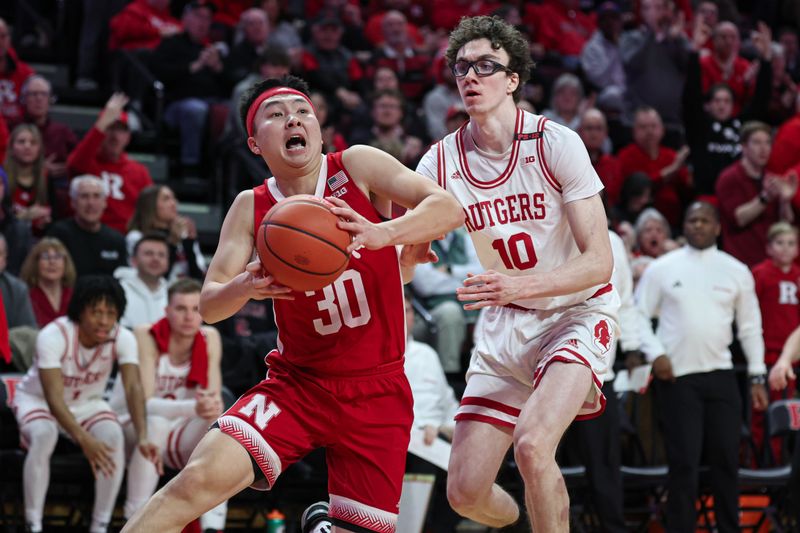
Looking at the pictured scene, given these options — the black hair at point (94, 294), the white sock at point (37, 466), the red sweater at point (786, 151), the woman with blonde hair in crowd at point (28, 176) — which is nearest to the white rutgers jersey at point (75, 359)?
the black hair at point (94, 294)

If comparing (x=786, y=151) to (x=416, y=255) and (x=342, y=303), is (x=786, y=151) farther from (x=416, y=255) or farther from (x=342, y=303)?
(x=342, y=303)

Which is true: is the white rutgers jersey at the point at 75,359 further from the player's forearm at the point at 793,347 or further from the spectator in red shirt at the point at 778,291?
the spectator in red shirt at the point at 778,291

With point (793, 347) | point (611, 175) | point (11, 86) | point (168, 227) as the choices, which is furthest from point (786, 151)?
point (11, 86)

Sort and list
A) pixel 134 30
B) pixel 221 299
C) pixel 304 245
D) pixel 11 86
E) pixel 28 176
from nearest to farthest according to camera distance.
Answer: pixel 304 245, pixel 221 299, pixel 28 176, pixel 11 86, pixel 134 30

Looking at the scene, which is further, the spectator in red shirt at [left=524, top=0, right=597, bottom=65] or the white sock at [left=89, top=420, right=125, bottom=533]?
the spectator in red shirt at [left=524, top=0, right=597, bottom=65]

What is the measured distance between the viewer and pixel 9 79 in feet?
32.0

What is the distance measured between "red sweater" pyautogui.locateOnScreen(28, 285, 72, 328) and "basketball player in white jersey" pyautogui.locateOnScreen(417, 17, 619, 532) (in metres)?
3.77

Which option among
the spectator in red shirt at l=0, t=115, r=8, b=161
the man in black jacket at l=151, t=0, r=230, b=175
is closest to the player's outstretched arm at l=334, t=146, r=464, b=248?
the spectator in red shirt at l=0, t=115, r=8, b=161

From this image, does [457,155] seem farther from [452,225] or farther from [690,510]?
[690,510]

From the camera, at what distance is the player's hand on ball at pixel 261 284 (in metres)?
3.86

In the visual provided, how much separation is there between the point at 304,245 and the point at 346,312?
0.58 m

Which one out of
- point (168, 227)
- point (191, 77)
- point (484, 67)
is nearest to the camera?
point (484, 67)

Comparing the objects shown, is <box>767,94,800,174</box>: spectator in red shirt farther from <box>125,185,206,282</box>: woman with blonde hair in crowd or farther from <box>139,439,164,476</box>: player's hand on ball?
<box>139,439,164,476</box>: player's hand on ball

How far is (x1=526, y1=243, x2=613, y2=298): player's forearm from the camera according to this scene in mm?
4332
